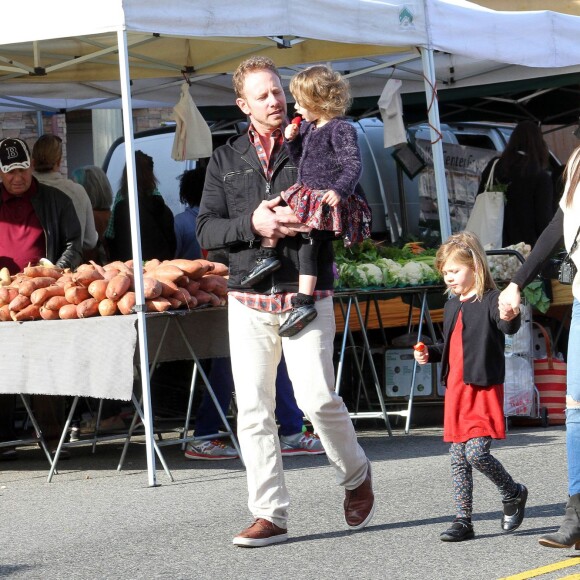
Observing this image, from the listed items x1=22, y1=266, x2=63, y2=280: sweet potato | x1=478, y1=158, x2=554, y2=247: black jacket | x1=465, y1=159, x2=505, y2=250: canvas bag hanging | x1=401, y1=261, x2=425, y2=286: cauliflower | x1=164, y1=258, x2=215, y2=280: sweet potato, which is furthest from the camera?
x1=478, y1=158, x2=554, y2=247: black jacket

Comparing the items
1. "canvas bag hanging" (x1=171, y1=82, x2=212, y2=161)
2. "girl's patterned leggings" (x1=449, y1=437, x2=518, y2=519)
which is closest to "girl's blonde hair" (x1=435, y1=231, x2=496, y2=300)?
"girl's patterned leggings" (x1=449, y1=437, x2=518, y2=519)

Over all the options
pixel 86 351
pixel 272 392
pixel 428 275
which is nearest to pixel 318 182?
pixel 272 392

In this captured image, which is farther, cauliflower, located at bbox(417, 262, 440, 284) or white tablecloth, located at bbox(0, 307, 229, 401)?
cauliflower, located at bbox(417, 262, 440, 284)

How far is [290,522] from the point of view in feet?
19.9

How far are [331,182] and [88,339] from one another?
2429 millimetres

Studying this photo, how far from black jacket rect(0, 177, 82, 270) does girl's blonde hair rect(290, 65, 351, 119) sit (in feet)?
11.6

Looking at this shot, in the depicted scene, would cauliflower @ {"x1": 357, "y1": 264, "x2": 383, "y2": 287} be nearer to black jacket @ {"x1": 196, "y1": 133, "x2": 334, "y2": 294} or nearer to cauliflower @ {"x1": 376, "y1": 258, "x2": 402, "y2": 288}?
cauliflower @ {"x1": 376, "y1": 258, "x2": 402, "y2": 288}

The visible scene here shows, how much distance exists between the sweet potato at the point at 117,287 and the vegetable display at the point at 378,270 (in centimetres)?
170

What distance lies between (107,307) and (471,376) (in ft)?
8.82

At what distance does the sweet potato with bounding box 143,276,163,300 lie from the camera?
7.50m

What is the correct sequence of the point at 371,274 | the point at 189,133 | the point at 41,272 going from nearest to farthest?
the point at 41,272 < the point at 371,274 < the point at 189,133

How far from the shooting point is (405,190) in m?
13.4

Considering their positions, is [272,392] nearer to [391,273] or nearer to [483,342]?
[483,342]

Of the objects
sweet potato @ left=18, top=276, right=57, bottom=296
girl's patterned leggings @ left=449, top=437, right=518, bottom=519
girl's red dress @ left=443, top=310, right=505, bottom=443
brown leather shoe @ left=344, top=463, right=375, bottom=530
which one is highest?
sweet potato @ left=18, top=276, right=57, bottom=296
